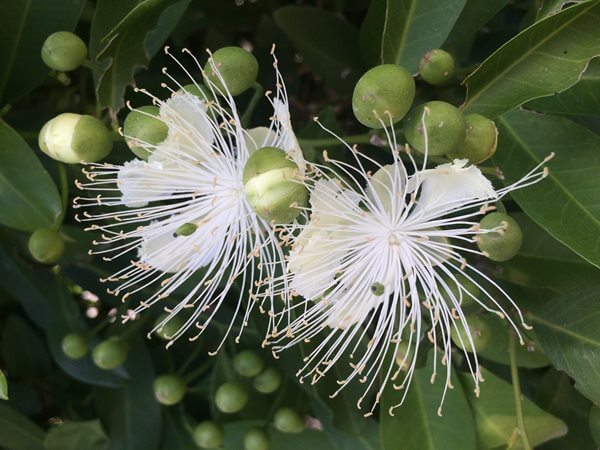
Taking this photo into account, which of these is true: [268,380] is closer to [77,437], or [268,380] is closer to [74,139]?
[77,437]

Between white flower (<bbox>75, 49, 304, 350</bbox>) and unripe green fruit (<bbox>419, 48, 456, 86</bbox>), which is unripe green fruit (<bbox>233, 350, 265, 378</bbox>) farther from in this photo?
unripe green fruit (<bbox>419, 48, 456, 86</bbox>)

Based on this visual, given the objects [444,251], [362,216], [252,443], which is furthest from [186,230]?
[252,443]

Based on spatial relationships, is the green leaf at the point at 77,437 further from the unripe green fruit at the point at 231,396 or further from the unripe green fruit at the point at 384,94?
the unripe green fruit at the point at 384,94

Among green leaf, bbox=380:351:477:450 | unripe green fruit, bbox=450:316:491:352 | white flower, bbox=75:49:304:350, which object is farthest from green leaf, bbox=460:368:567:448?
white flower, bbox=75:49:304:350

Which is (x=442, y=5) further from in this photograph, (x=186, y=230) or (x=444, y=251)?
(x=186, y=230)

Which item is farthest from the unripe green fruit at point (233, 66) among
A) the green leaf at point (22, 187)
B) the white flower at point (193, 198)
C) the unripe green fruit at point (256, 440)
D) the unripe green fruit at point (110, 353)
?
A: the unripe green fruit at point (256, 440)

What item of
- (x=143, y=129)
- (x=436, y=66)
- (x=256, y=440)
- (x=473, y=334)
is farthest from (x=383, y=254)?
(x=256, y=440)
